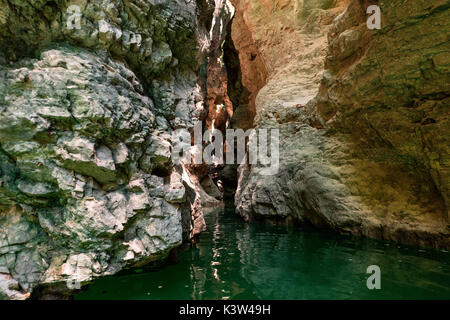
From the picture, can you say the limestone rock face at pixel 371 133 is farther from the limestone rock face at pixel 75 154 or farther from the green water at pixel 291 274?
the limestone rock face at pixel 75 154

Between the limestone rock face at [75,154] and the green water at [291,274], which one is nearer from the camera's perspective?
the limestone rock face at [75,154]

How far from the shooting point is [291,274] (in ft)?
14.8

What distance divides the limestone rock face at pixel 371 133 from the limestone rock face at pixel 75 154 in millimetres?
5268

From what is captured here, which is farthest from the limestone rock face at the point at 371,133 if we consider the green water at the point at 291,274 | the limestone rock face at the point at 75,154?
the limestone rock face at the point at 75,154

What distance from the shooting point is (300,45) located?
11.4 m

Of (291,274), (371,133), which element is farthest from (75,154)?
(371,133)

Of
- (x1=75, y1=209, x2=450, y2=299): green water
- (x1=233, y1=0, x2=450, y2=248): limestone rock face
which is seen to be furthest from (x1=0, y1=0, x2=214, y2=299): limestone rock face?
(x1=233, y1=0, x2=450, y2=248): limestone rock face

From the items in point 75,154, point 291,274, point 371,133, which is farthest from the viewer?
point 371,133

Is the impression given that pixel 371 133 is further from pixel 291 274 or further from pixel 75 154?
pixel 75 154

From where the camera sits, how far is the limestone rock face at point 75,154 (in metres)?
3.43

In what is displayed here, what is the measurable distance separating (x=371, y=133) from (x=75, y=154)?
7023 mm

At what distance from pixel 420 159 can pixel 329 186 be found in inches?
96.5

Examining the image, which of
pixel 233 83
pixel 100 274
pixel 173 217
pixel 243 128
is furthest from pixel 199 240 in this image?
pixel 233 83

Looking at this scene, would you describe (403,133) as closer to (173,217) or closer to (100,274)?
(173,217)
